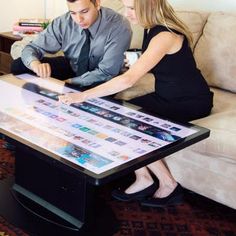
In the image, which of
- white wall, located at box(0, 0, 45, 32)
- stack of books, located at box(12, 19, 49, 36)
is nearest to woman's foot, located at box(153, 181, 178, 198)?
stack of books, located at box(12, 19, 49, 36)

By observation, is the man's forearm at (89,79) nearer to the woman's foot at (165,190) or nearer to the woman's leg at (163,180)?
the woman's leg at (163,180)

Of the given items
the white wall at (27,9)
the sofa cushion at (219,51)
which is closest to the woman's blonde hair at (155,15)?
the sofa cushion at (219,51)

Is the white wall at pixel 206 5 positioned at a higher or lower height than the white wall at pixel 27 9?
higher

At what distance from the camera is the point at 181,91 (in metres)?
2.07

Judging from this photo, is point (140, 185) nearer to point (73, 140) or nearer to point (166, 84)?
point (166, 84)

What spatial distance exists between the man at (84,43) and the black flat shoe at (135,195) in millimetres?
575

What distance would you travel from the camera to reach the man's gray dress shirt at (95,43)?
2203mm

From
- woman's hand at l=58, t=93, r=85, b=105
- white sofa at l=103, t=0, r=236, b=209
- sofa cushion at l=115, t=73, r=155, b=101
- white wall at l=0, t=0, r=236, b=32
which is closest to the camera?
woman's hand at l=58, t=93, r=85, b=105

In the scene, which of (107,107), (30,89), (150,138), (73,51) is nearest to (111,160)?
(150,138)

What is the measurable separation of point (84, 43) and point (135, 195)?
83 centimetres

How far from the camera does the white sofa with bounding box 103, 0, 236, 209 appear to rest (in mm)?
1908

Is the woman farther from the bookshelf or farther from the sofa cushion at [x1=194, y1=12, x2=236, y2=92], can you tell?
the bookshelf

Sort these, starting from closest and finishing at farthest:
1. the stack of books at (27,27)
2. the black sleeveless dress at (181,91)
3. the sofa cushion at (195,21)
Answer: the black sleeveless dress at (181,91) < the sofa cushion at (195,21) < the stack of books at (27,27)

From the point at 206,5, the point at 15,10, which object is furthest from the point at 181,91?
the point at 15,10
